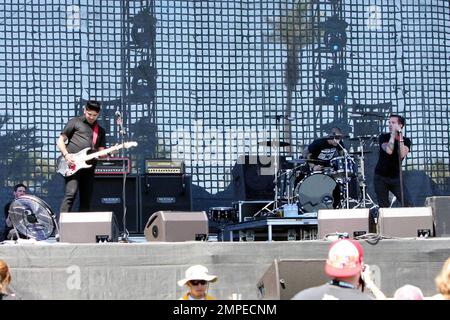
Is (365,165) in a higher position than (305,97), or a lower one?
lower

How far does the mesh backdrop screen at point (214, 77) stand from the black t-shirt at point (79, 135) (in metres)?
3.11

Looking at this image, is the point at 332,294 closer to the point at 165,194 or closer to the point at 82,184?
the point at 82,184

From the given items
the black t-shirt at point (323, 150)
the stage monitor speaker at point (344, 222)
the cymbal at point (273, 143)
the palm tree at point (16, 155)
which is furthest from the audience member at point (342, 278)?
the palm tree at point (16, 155)

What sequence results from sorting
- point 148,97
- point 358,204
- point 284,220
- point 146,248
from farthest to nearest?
point 148,97 → point 358,204 → point 284,220 → point 146,248

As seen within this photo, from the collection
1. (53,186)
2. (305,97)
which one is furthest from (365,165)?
(53,186)

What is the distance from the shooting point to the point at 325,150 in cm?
1248

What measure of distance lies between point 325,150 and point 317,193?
37.2 inches

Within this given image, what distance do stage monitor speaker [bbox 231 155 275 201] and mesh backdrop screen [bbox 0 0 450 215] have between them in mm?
123

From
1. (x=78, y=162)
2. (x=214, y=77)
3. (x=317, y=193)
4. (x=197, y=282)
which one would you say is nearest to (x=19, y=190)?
(x=78, y=162)

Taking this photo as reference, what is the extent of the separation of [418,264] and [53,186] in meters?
5.82

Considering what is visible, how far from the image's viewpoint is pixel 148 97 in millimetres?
12703

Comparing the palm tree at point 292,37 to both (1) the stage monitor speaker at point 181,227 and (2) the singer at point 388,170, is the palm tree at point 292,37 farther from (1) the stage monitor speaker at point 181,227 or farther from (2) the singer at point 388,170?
(1) the stage monitor speaker at point 181,227

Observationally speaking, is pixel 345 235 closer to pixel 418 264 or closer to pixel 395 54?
pixel 418 264

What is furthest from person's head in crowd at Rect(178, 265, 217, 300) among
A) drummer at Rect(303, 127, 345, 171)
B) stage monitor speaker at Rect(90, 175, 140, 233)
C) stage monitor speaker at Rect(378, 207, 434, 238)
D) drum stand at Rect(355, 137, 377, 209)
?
drummer at Rect(303, 127, 345, 171)
